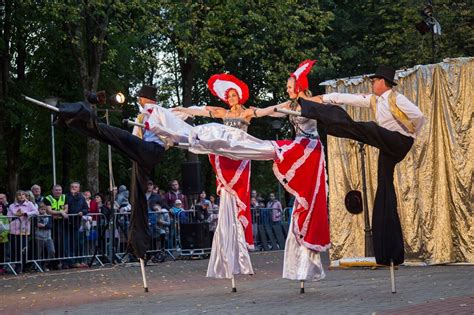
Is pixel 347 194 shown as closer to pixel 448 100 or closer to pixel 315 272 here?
pixel 448 100

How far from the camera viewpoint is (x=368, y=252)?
1731cm

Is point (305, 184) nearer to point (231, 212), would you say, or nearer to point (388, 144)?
point (231, 212)

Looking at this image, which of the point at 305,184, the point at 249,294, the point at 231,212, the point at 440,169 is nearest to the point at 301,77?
the point at 305,184

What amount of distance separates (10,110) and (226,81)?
1864cm

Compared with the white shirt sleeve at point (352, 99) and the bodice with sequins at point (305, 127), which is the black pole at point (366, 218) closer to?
the bodice with sequins at point (305, 127)

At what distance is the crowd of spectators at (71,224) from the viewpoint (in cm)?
2047

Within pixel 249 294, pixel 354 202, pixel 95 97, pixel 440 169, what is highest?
pixel 95 97

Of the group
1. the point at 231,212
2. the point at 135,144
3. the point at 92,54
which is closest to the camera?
the point at 135,144

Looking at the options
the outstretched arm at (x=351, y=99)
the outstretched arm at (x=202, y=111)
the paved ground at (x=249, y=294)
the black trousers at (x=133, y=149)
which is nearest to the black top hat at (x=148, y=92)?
the outstretched arm at (x=202, y=111)

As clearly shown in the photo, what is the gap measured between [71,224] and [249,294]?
9871 mm

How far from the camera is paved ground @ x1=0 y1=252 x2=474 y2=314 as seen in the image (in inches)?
415

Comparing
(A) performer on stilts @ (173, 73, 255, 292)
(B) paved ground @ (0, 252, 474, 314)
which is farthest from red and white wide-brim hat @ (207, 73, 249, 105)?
(B) paved ground @ (0, 252, 474, 314)

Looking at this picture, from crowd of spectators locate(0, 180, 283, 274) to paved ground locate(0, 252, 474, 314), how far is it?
1.78 m

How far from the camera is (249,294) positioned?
1267 cm
